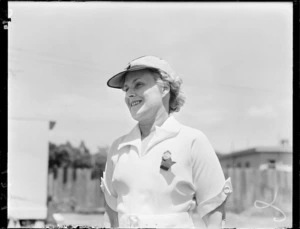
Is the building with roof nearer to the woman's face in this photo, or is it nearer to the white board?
the white board

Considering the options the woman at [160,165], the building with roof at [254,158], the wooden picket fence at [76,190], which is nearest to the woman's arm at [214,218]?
the woman at [160,165]

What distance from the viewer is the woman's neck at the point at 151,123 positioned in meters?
2.95

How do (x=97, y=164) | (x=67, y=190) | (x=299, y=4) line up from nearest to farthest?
(x=299, y=4) → (x=67, y=190) → (x=97, y=164)

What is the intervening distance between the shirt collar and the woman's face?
0.08 m

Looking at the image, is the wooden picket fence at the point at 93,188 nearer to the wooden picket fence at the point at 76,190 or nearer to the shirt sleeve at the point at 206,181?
the wooden picket fence at the point at 76,190

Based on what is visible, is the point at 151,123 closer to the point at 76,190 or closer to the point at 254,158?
the point at 76,190

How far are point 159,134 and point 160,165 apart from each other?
176 millimetres

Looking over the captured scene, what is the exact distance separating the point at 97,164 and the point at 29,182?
18.3ft

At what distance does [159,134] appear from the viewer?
114 inches
